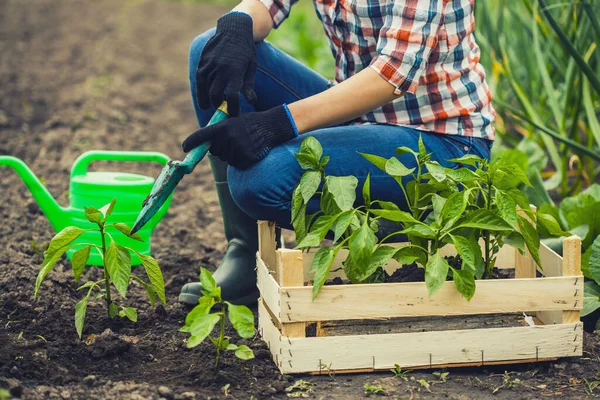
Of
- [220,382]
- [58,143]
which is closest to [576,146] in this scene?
[220,382]

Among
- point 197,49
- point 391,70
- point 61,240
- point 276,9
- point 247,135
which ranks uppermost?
point 276,9

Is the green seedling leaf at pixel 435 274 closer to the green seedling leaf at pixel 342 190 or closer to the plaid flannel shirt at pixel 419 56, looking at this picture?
the green seedling leaf at pixel 342 190

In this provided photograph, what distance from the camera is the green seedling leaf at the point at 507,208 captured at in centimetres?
165

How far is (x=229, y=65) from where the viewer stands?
193 cm

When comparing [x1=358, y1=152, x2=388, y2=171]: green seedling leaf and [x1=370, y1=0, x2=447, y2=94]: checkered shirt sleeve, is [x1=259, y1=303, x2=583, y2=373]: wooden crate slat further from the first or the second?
[x1=370, y1=0, x2=447, y2=94]: checkered shirt sleeve

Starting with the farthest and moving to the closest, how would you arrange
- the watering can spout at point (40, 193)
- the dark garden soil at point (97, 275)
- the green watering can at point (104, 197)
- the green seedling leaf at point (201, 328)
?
the green watering can at point (104, 197)
the watering can spout at point (40, 193)
the dark garden soil at point (97, 275)
the green seedling leaf at point (201, 328)

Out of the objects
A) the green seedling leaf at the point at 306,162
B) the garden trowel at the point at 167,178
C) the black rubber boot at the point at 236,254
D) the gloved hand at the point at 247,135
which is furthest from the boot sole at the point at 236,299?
the green seedling leaf at the point at 306,162

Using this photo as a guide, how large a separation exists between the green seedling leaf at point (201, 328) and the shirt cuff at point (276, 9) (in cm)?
99

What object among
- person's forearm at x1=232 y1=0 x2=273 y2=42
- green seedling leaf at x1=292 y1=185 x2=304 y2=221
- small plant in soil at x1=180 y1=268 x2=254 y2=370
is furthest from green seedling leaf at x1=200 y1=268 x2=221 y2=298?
person's forearm at x1=232 y1=0 x2=273 y2=42

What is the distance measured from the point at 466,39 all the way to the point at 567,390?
881 mm

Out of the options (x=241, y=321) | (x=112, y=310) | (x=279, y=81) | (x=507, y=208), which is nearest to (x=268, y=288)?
(x=241, y=321)

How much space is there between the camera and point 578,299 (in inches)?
69.1

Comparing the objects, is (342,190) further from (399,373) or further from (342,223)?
(399,373)

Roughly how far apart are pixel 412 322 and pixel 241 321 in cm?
42
